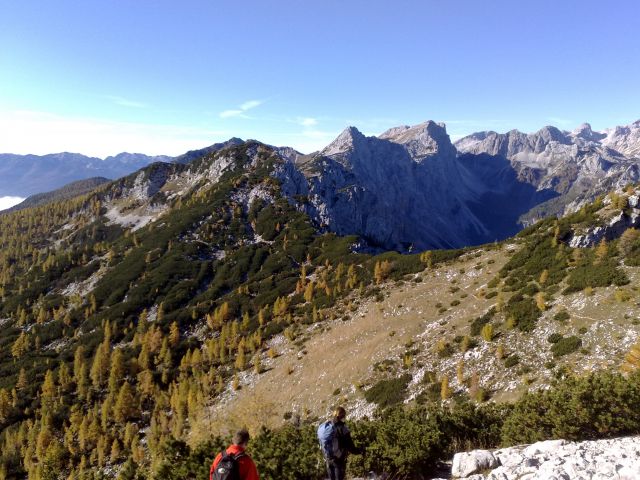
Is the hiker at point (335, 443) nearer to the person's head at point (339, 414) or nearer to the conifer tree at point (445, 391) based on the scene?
the person's head at point (339, 414)

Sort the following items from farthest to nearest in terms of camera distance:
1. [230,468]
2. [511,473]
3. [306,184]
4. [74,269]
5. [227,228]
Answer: [306,184], [74,269], [227,228], [511,473], [230,468]

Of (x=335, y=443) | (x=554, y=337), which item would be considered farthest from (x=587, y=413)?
(x=554, y=337)

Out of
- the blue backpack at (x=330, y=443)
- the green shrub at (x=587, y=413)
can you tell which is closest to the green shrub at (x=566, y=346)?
A: the green shrub at (x=587, y=413)

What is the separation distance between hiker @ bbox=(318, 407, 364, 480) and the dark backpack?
13.9 ft

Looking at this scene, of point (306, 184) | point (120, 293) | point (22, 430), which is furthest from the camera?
point (306, 184)

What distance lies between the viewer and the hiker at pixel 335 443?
13.2 metres

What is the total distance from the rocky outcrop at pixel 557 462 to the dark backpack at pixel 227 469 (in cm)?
881

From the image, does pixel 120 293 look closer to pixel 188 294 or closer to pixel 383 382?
pixel 188 294

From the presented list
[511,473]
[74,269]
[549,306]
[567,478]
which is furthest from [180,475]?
[74,269]

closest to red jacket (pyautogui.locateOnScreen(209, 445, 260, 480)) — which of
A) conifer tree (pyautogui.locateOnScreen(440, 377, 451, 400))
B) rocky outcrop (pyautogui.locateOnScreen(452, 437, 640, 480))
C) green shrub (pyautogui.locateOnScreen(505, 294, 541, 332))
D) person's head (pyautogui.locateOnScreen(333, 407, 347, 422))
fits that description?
person's head (pyautogui.locateOnScreen(333, 407, 347, 422))

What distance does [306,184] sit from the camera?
639 feet

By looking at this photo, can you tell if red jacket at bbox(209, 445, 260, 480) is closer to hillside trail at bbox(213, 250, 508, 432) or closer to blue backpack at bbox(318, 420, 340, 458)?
blue backpack at bbox(318, 420, 340, 458)

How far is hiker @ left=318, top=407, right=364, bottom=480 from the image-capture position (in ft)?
43.4

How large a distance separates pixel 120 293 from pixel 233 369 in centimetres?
7957
